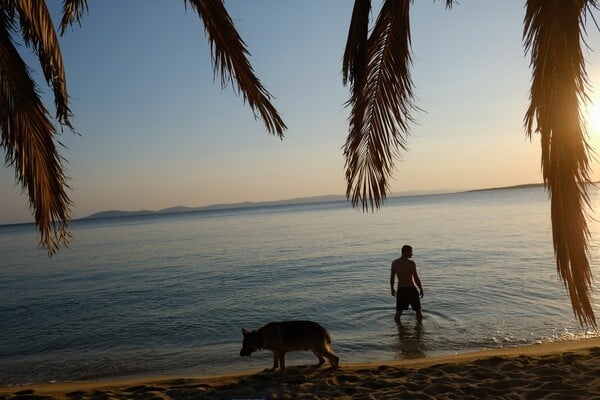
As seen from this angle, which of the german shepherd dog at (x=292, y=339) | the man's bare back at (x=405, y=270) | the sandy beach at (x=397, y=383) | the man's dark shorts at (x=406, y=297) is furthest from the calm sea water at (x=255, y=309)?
the german shepherd dog at (x=292, y=339)

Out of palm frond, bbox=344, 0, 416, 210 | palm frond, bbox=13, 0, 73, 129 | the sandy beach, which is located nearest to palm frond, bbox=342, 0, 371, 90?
palm frond, bbox=344, 0, 416, 210

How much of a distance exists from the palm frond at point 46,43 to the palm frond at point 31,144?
21cm

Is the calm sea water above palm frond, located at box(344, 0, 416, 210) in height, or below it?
below

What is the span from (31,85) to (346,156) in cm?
247

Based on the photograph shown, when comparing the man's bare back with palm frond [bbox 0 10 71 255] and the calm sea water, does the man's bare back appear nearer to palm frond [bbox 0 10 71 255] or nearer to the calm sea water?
the calm sea water

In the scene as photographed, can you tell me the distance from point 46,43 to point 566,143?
3.60 meters

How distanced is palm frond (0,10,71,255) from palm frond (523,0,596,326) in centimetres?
341

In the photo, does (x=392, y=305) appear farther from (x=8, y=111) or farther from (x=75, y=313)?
(x=8, y=111)

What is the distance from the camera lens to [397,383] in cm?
662

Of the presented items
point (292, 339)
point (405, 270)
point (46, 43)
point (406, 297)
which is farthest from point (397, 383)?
point (46, 43)

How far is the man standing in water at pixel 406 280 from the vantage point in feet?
35.3

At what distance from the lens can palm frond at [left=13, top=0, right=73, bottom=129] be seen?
3.48 metres

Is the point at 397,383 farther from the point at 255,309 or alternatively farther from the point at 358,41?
the point at 255,309

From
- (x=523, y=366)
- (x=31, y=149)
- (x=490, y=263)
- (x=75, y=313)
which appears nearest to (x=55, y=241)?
(x=31, y=149)
